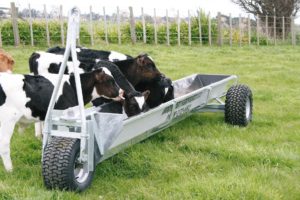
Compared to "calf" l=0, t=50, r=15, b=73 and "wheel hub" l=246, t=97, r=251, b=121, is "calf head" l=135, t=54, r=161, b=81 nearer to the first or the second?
"wheel hub" l=246, t=97, r=251, b=121

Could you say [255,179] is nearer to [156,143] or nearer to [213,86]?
[156,143]

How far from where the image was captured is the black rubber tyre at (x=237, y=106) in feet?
24.3

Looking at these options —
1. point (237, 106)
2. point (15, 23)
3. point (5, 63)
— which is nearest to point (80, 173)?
point (5, 63)

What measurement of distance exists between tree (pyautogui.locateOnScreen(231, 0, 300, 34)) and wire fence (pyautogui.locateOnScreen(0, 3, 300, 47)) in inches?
117

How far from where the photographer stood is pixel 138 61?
7.13m

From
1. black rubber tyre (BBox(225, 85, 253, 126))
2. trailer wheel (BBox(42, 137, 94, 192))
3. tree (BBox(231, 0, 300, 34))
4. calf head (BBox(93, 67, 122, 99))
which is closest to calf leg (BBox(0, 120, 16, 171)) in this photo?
trailer wheel (BBox(42, 137, 94, 192))

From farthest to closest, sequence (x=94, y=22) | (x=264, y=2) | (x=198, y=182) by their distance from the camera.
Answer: (x=264, y=2) → (x=94, y=22) → (x=198, y=182)

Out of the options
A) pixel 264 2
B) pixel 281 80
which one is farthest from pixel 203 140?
pixel 264 2

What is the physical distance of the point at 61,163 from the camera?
14.2ft

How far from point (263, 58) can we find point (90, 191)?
15.4 m

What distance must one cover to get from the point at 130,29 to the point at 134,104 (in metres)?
19.9

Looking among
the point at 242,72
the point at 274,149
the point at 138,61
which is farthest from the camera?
the point at 242,72

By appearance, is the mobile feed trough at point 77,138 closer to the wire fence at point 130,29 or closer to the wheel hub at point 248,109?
the wheel hub at point 248,109

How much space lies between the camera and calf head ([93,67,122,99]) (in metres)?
5.95
